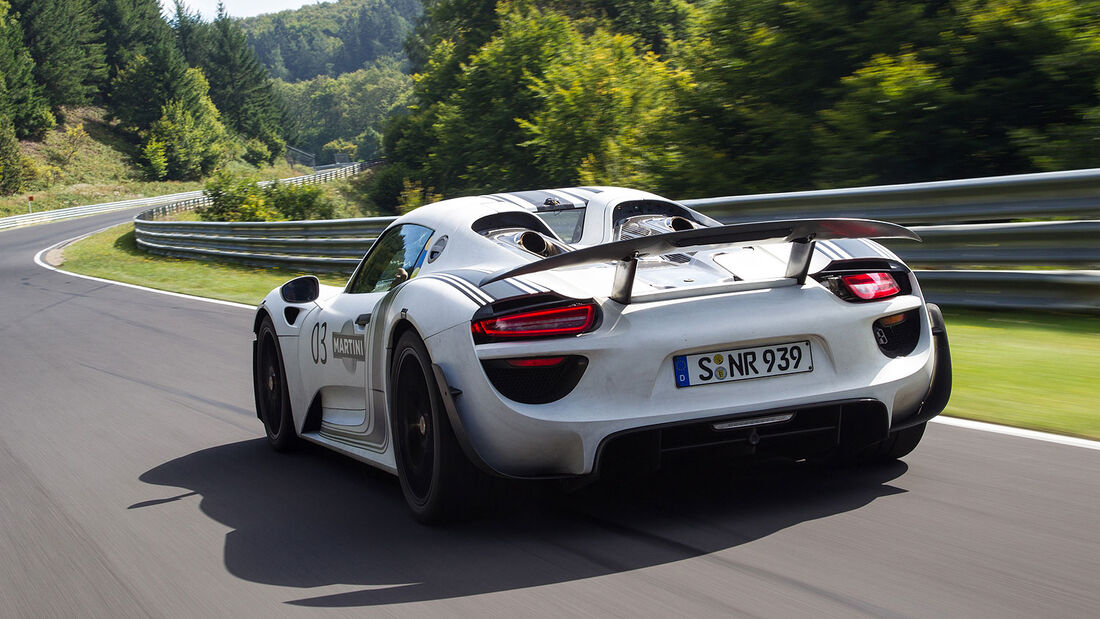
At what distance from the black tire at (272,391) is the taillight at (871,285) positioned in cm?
295

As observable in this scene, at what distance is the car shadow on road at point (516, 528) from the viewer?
11.1ft

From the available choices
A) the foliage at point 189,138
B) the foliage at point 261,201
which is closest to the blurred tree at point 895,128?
the foliage at point 261,201

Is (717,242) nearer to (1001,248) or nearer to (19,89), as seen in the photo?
(1001,248)

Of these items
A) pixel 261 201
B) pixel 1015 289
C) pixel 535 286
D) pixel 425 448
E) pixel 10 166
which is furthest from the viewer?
pixel 10 166

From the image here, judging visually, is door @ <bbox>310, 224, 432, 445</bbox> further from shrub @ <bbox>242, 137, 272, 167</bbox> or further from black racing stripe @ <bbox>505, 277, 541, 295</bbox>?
shrub @ <bbox>242, 137, 272, 167</bbox>

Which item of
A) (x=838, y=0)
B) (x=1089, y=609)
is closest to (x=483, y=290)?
(x=1089, y=609)

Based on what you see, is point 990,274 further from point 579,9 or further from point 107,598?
point 579,9

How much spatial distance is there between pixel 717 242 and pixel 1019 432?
2153 millimetres

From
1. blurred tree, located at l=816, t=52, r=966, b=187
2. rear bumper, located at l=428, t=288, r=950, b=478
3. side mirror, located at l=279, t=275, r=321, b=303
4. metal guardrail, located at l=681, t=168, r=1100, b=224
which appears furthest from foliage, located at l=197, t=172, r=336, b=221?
rear bumper, located at l=428, t=288, r=950, b=478

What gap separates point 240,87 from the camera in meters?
115

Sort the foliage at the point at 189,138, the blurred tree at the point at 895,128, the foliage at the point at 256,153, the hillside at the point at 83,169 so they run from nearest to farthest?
1. the blurred tree at the point at 895,128
2. the hillside at the point at 83,169
3. the foliage at the point at 189,138
4. the foliage at the point at 256,153

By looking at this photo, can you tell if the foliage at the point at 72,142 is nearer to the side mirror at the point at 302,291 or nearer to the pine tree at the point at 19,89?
the pine tree at the point at 19,89

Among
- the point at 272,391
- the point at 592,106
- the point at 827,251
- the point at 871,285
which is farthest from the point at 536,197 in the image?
the point at 592,106

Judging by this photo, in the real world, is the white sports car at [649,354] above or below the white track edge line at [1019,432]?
above
